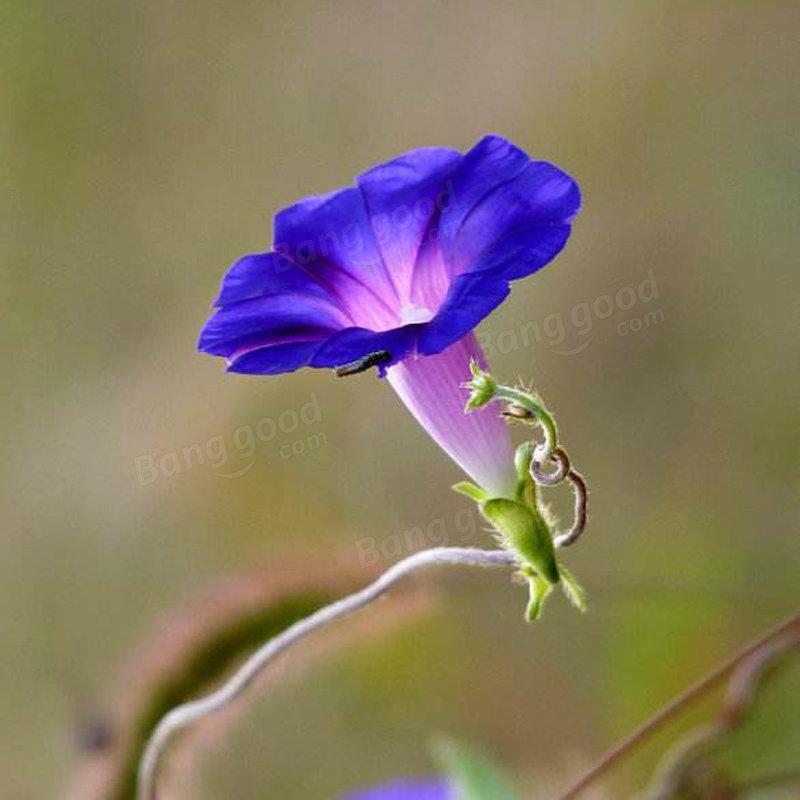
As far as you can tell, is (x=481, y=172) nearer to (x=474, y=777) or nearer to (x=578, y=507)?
(x=578, y=507)

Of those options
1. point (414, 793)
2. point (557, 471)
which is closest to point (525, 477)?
point (557, 471)

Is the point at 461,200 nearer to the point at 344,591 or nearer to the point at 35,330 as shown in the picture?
the point at 344,591

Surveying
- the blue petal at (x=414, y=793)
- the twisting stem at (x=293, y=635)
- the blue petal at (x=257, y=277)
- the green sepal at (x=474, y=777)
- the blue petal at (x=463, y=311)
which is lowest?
the blue petal at (x=414, y=793)

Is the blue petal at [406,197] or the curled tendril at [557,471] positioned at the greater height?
the blue petal at [406,197]

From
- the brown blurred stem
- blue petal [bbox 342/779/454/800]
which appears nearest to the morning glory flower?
the brown blurred stem

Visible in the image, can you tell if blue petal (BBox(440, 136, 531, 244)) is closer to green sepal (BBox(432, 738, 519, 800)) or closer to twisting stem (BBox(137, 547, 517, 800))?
twisting stem (BBox(137, 547, 517, 800))

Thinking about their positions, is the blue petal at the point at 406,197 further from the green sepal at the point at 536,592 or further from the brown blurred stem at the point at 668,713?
the brown blurred stem at the point at 668,713

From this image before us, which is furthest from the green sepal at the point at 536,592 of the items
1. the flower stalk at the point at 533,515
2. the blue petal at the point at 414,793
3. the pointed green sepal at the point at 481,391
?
the blue petal at the point at 414,793
